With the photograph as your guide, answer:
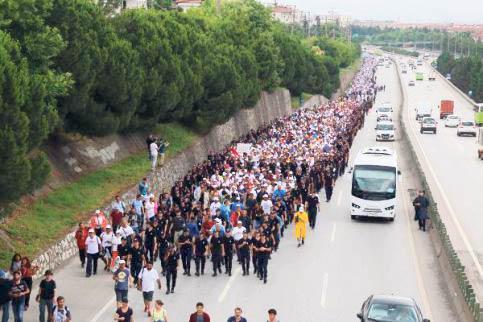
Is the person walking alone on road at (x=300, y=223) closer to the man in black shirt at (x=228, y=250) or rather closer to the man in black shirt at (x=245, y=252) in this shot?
the man in black shirt at (x=245, y=252)

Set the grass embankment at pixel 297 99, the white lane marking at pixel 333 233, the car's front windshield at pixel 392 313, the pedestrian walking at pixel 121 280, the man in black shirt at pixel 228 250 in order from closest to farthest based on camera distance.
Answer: the car's front windshield at pixel 392 313 < the pedestrian walking at pixel 121 280 < the man in black shirt at pixel 228 250 < the white lane marking at pixel 333 233 < the grass embankment at pixel 297 99

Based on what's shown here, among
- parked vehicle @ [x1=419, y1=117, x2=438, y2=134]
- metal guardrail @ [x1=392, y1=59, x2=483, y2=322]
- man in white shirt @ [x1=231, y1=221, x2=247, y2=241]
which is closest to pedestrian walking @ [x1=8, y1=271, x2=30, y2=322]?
man in white shirt @ [x1=231, y1=221, x2=247, y2=241]

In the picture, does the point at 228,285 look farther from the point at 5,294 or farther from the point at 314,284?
the point at 5,294

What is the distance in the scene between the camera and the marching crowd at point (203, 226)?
1952 cm

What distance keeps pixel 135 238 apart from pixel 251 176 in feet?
38.9

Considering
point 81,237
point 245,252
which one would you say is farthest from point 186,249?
point 81,237

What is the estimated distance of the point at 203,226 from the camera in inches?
988

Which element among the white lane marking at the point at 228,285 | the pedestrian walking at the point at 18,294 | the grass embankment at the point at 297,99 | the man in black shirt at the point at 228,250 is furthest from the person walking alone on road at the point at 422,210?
the grass embankment at the point at 297,99

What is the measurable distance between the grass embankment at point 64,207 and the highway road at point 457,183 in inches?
438

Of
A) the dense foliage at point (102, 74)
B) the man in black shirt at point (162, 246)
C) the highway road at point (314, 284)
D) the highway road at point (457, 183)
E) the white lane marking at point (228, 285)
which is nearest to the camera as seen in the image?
the highway road at point (314, 284)

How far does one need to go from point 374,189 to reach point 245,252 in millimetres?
10770

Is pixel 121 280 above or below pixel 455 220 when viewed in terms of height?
above

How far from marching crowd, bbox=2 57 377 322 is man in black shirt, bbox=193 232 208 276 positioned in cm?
3

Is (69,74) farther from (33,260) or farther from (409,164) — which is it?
(409,164)
